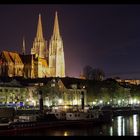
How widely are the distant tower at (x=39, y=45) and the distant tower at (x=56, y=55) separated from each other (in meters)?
2.54

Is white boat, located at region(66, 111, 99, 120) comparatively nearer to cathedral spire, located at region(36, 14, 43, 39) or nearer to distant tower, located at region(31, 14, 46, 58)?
distant tower, located at region(31, 14, 46, 58)

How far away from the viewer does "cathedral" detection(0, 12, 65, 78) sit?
60.5 m

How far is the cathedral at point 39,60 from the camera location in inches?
2382

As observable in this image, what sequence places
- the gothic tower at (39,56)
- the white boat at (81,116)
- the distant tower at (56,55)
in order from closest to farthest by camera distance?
the white boat at (81,116), the gothic tower at (39,56), the distant tower at (56,55)

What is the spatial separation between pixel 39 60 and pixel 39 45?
15.8 feet

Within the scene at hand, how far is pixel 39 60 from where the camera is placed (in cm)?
6612

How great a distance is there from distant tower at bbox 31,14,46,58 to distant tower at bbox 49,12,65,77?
2.54 m

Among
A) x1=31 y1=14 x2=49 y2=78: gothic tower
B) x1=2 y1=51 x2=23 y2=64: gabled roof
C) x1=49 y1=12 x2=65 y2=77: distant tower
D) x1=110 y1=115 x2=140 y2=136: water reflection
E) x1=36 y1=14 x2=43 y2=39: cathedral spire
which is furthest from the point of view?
x1=36 y1=14 x2=43 y2=39: cathedral spire

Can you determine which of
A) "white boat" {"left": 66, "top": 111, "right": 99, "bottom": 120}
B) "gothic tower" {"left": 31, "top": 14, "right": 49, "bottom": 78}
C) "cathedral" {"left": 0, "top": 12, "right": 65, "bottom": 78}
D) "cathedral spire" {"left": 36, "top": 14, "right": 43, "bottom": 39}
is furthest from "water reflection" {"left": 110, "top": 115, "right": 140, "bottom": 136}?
"cathedral spire" {"left": 36, "top": 14, "right": 43, "bottom": 39}

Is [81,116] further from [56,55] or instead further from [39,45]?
[39,45]

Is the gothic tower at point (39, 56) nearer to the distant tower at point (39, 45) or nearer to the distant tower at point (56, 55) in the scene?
the distant tower at point (39, 45)

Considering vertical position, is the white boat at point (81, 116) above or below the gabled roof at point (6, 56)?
below

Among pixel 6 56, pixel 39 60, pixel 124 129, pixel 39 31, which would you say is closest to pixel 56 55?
pixel 39 60

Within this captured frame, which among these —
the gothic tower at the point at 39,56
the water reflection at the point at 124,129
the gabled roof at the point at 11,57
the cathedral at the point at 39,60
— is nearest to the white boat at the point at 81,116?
the water reflection at the point at 124,129
